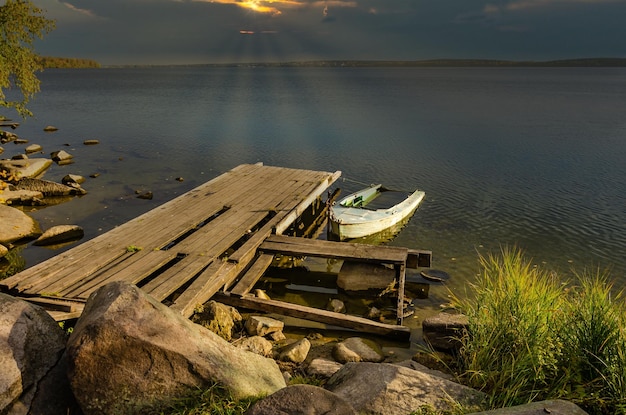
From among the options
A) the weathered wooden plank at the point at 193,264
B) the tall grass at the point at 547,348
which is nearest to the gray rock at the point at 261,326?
the weathered wooden plank at the point at 193,264

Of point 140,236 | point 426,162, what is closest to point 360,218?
point 140,236

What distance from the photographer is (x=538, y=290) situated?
24.1 ft

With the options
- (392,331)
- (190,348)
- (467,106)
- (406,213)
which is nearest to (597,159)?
(406,213)

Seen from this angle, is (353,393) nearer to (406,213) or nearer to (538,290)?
(538,290)

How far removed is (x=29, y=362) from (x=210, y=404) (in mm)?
2371

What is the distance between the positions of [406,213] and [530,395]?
15959 mm

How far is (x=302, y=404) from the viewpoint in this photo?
4.77 m

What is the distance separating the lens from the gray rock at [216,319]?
10734 mm

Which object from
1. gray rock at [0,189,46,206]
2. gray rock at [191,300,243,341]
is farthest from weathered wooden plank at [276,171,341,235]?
gray rock at [0,189,46,206]

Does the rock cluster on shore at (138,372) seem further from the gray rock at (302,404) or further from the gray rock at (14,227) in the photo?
the gray rock at (14,227)

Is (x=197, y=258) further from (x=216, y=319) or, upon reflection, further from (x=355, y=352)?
(x=355, y=352)

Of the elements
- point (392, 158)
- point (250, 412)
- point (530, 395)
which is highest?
point (250, 412)

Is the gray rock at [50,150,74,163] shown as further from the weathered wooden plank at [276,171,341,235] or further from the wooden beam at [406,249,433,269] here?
the wooden beam at [406,249,433,269]

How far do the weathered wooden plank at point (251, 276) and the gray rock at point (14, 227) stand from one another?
10714mm
